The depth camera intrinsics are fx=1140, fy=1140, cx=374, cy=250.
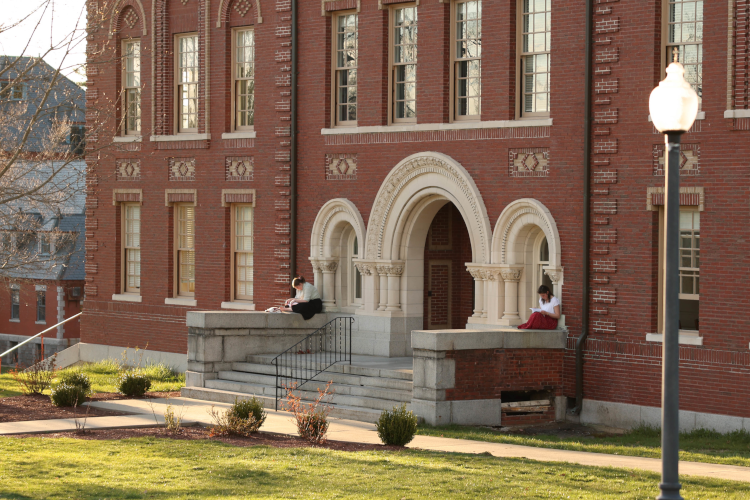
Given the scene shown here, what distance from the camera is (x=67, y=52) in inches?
737

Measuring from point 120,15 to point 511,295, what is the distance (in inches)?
562

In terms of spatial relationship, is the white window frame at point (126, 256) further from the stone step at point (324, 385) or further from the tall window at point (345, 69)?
the tall window at point (345, 69)

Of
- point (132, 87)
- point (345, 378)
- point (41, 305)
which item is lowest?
point (41, 305)

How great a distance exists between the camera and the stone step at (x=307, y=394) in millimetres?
19766

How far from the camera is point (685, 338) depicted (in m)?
18.8

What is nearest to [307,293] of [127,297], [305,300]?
[305,300]

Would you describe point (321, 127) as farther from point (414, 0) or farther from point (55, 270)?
point (55, 270)

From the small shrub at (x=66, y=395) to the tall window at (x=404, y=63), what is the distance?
27.7ft

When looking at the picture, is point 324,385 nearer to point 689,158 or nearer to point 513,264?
point 513,264

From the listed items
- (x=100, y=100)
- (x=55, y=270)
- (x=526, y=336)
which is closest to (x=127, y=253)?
(x=100, y=100)

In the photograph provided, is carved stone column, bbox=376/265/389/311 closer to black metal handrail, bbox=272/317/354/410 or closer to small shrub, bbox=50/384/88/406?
black metal handrail, bbox=272/317/354/410

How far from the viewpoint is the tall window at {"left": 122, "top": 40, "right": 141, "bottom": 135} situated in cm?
2942

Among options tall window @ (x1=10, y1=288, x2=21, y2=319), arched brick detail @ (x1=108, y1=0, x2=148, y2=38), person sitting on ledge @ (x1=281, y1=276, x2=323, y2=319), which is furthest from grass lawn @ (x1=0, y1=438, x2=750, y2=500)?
tall window @ (x1=10, y1=288, x2=21, y2=319)

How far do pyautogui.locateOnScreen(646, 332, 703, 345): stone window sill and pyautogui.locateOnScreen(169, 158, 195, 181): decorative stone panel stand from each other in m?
12.8
